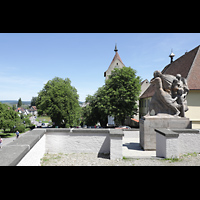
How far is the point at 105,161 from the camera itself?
5844 mm

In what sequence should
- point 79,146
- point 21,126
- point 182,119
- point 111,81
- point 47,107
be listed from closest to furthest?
point 79,146 → point 182,119 → point 111,81 → point 47,107 → point 21,126

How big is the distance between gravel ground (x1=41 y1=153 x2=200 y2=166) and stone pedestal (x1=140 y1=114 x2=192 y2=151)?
72.0 inches

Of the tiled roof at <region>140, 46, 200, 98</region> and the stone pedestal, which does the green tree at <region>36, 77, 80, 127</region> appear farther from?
the stone pedestal

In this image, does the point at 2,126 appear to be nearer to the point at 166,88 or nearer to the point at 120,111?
the point at 120,111

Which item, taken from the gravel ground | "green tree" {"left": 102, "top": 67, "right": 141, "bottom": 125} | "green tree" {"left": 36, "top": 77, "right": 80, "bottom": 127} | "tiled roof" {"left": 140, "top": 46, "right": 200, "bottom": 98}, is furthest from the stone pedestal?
"green tree" {"left": 36, "top": 77, "right": 80, "bottom": 127}

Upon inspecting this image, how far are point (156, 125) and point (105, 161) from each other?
3.67 m

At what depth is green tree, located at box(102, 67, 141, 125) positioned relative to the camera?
23.3m

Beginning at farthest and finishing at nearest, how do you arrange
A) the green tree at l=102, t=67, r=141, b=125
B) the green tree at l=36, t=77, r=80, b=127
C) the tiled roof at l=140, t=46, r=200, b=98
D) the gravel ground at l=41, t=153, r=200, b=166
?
the green tree at l=36, t=77, r=80, b=127 < the green tree at l=102, t=67, r=141, b=125 < the tiled roof at l=140, t=46, r=200, b=98 < the gravel ground at l=41, t=153, r=200, b=166

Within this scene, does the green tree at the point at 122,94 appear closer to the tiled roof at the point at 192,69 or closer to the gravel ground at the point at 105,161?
the tiled roof at the point at 192,69

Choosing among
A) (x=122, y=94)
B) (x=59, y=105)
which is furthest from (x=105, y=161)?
(x=59, y=105)

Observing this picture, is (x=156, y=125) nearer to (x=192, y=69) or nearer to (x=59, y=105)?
(x=192, y=69)

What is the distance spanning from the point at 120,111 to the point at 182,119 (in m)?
15.3

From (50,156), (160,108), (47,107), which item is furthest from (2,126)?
(160,108)
